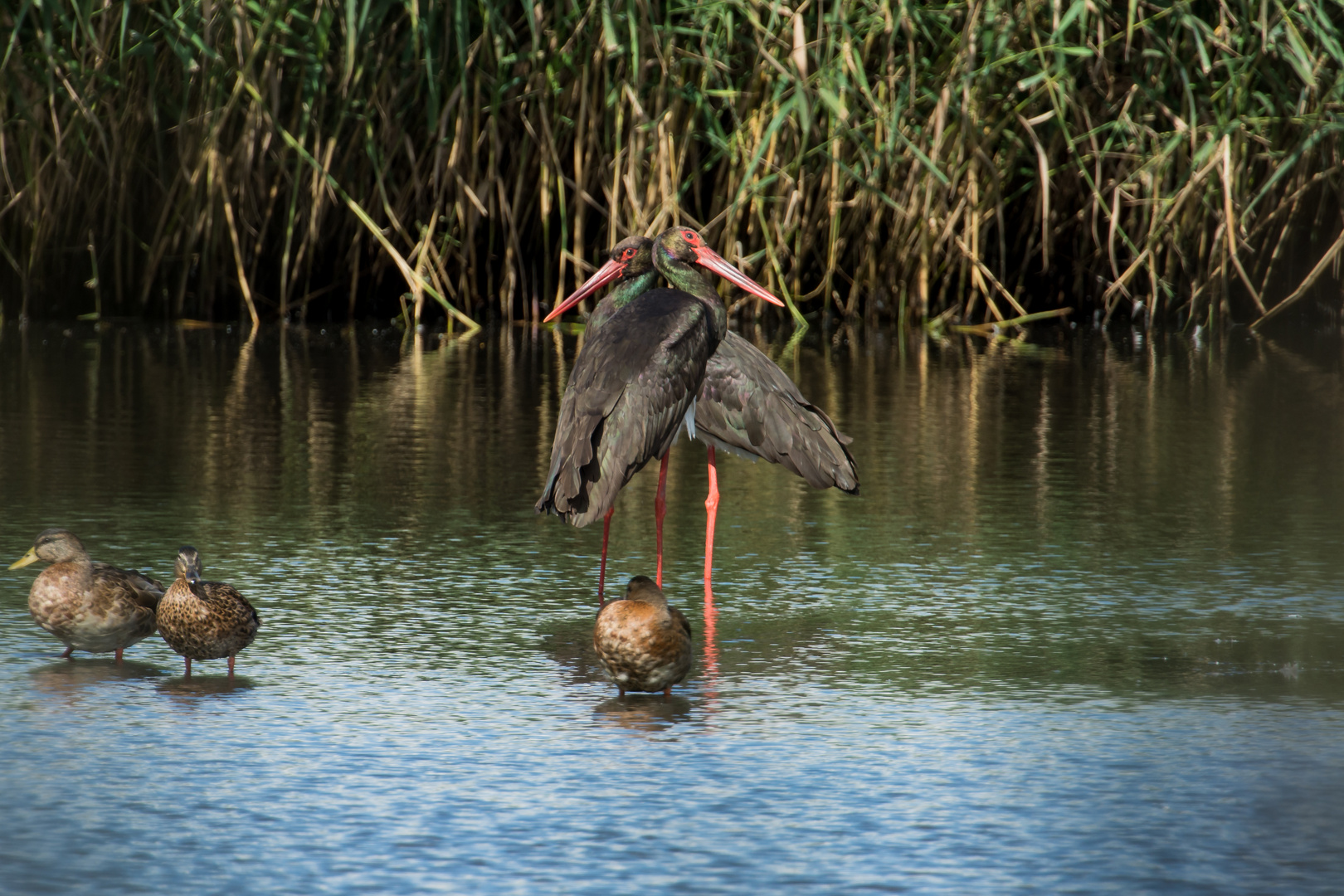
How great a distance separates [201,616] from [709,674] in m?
1.12

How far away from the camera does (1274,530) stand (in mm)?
6180

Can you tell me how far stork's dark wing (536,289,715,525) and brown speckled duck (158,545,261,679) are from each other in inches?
40.7

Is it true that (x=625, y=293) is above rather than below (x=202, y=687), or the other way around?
above

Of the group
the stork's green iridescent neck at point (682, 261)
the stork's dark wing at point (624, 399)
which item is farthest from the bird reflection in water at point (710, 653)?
the stork's green iridescent neck at point (682, 261)

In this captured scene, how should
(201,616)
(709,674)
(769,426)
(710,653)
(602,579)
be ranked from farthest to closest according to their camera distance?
(769,426)
(602,579)
(710,653)
(709,674)
(201,616)

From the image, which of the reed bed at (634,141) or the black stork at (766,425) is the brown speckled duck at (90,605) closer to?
the black stork at (766,425)

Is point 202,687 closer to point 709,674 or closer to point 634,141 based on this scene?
point 709,674

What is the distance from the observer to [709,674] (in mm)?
4410

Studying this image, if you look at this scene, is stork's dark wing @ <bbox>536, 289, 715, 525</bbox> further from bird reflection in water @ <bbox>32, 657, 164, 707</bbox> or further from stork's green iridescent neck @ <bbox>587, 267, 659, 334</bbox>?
bird reflection in water @ <bbox>32, 657, 164, 707</bbox>

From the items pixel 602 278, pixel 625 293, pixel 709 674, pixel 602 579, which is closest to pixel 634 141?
pixel 602 278

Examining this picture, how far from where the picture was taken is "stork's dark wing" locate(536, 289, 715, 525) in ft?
16.7

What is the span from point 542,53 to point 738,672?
8.23 meters

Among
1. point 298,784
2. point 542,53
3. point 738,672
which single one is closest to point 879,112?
point 542,53

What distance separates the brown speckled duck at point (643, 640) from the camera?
13.3 ft
